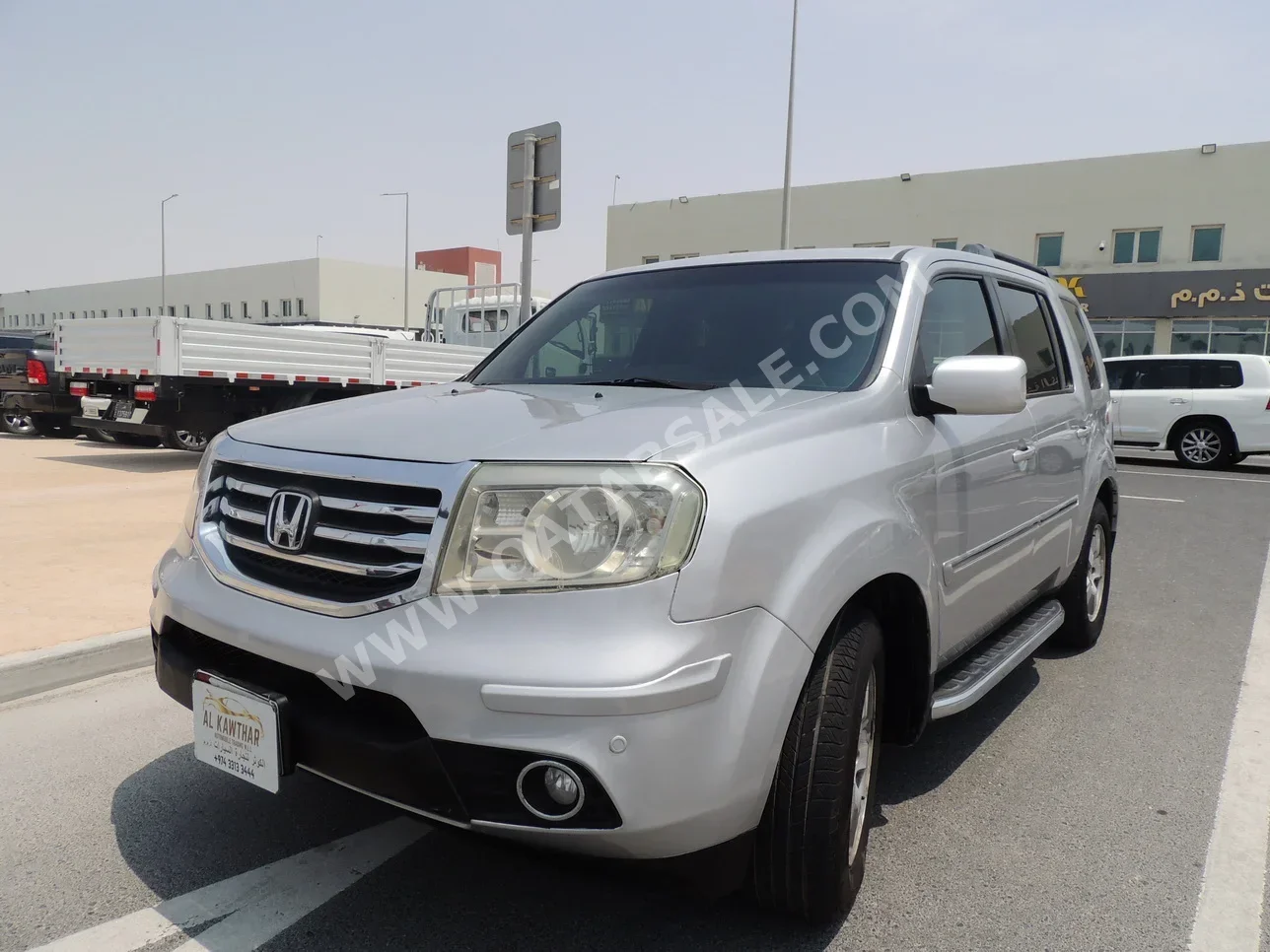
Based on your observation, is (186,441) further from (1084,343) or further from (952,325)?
(952,325)

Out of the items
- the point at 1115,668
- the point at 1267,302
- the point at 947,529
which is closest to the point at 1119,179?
the point at 1267,302

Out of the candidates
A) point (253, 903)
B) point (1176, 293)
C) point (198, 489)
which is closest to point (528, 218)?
point (198, 489)

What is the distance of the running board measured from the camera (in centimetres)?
291

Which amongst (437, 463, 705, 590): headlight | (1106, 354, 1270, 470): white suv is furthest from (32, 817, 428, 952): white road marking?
(1106, 354, 1270, 470): white suv

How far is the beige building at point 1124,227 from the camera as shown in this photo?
2602 cm

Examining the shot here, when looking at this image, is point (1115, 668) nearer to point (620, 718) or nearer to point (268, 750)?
point (620, 718)

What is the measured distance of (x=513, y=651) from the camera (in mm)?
1898

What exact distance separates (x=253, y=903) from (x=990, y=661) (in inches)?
92.8

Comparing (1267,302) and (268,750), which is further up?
(1267,302)

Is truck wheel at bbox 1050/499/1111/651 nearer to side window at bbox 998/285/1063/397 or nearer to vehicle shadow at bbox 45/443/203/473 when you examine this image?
side window at bbox 998/285/1063/397

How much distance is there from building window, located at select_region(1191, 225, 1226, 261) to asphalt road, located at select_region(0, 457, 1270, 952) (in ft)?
88.3

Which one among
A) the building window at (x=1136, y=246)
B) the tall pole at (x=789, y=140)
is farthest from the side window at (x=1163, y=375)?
the building window at (x=1136, y=246)

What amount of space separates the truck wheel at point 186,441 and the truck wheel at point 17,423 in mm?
4098

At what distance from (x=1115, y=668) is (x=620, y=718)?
11.9 ft
